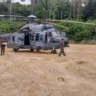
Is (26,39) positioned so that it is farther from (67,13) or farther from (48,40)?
(67,13)

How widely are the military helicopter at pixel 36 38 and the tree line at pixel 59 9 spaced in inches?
1288

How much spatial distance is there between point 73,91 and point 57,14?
2500 inches

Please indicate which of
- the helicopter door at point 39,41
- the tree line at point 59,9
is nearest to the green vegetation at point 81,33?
the tree line at point 59,9

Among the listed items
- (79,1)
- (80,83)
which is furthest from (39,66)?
(79,1)

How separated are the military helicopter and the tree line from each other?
32728 millimetres

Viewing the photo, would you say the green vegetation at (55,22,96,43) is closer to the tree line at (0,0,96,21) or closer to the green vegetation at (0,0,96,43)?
the green vegetation at (0,0,96,43)

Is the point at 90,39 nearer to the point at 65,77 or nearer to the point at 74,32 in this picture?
the point at 74,32

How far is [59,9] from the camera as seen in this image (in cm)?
7669

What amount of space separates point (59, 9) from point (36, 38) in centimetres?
4566

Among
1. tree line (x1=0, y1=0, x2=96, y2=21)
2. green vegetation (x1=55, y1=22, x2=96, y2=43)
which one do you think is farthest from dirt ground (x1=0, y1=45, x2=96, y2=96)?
tree line (x1=0, y1=0, x2=96, y2=21)

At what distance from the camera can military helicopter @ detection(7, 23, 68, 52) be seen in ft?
99.2

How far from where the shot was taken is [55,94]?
12.9 meters

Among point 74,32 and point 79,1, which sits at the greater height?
point 79,1

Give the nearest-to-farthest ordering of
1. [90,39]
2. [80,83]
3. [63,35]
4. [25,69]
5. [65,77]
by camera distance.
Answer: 1. [80,83]
2. [65,77]
3. [25,69]
4. [63,35]
5. [90,39]
